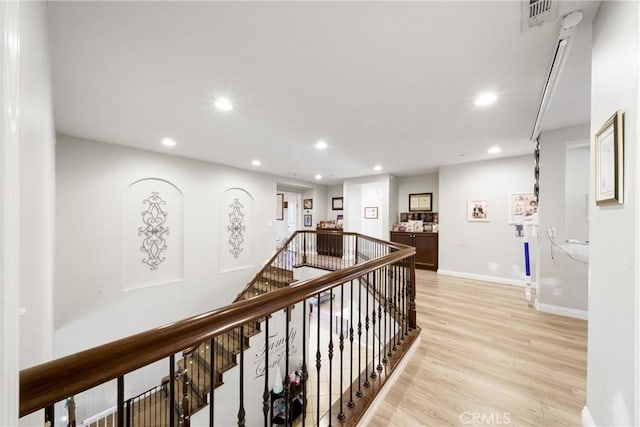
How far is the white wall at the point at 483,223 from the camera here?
4.55 m

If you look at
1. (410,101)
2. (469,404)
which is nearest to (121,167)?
(410,101)

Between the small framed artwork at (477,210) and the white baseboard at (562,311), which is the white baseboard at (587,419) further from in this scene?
the small framed artwork at (477,210)

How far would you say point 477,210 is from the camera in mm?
4980

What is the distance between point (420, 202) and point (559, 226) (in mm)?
3516

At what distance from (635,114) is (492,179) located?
4.40m

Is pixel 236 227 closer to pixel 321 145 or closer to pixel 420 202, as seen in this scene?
pixel 321 145

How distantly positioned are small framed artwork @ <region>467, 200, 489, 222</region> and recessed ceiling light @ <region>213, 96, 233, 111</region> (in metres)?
4.91

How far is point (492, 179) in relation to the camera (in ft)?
15.8

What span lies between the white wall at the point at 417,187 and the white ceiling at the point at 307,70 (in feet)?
9.42

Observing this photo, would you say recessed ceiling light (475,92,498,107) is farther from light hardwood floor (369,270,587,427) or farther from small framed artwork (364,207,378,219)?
small framed artwork (364,207,378,219)

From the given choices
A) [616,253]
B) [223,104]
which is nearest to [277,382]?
[223,104]

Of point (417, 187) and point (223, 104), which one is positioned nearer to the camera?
point (223, 104)

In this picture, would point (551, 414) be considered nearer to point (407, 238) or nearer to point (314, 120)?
point (314, 120)

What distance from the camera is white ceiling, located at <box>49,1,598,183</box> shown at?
4.64 feet
